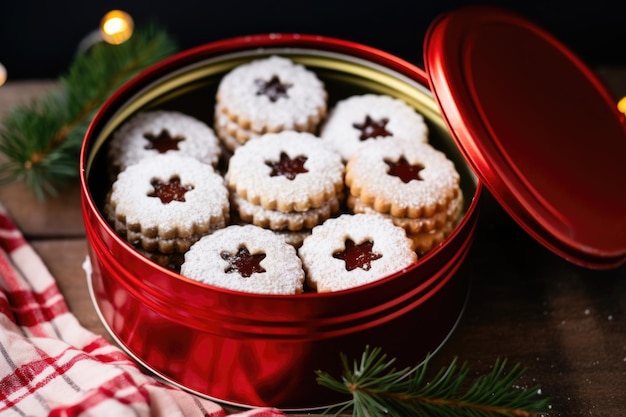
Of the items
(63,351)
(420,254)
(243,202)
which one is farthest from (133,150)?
(420,254)

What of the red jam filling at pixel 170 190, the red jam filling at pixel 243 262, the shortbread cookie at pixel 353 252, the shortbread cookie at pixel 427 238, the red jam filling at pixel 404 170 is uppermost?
the red jam filling at pixel 170 190

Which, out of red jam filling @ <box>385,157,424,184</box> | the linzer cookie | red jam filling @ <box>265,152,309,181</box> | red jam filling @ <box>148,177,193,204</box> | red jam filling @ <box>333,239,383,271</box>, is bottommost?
red jam filling @ <box>333,239,383,271</box>

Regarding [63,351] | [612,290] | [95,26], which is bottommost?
[612,290]

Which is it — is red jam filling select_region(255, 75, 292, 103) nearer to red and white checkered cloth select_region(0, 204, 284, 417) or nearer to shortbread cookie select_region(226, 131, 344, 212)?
shortbread cookie select_region(226, 131, 344, 212)

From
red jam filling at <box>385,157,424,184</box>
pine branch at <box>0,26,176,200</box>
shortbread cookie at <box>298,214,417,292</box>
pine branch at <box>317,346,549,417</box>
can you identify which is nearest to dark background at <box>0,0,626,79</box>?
pine branch at <box>0,26,176,200</box>

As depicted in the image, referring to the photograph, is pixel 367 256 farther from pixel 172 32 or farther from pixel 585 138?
pixel 172 32

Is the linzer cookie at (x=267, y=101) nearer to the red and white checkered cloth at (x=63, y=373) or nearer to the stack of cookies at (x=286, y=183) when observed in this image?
the stack of cookies at (x=286, y=183)

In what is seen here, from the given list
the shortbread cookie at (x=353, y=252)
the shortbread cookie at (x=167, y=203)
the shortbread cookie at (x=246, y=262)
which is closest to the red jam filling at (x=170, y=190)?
the shortbread cookie at (x=167, y=203)
